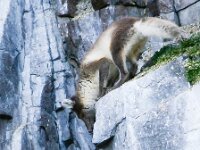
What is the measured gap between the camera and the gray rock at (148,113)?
536 cm

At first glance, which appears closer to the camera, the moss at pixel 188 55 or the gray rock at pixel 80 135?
the moss at pixel 188 55

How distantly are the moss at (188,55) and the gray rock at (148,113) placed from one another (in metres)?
0.09

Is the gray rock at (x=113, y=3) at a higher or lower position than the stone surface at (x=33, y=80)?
higher

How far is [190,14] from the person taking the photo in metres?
10.2

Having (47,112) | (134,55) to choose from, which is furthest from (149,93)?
(47,112)

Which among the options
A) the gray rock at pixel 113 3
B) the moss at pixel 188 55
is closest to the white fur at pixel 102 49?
the moss at pixel 188 55

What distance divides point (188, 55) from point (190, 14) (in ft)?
15.7

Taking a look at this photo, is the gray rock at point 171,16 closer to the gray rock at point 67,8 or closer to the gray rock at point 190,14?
the gray rock at point 190,14

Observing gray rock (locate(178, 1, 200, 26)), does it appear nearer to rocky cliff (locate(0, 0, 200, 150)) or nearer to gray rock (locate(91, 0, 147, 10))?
rocky cliff (locate(0, 0, 200, 150))

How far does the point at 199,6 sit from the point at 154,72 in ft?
15.6

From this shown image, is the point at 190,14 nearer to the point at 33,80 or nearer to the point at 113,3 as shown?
the point at 113,3

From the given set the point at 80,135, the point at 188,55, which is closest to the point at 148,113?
the point at 188,55

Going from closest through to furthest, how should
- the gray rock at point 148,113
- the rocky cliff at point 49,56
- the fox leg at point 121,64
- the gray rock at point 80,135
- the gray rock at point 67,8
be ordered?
the gray rock at point 148,113
the fox leg at point 121,64
the gray rock at point 80,135
the rocky cliff at point 49,56
the gray rock at point 67,8

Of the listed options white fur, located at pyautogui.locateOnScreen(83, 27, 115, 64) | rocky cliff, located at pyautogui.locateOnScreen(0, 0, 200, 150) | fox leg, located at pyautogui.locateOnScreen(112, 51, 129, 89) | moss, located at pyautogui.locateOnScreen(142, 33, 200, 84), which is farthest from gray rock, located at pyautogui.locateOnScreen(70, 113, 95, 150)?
moss, located at pyautogui.locateOnScreen(142, 33, 200, 84)
